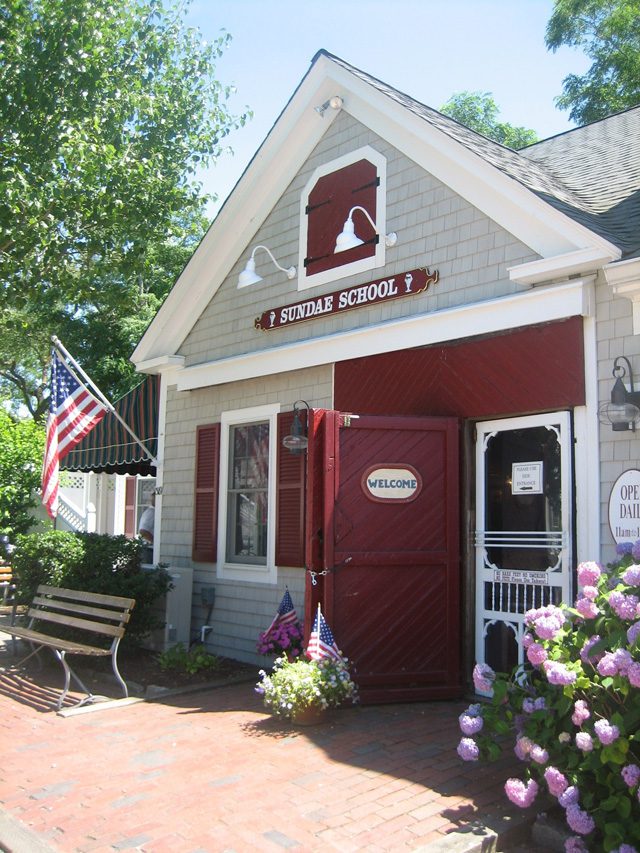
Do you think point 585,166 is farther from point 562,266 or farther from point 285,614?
point 285,614

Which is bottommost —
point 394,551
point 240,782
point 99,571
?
point 240,782

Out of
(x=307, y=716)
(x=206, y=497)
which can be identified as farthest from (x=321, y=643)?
(x=206, y=497)

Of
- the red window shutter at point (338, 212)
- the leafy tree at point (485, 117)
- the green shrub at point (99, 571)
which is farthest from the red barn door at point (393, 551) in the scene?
the leafy tree at point (485, 117)

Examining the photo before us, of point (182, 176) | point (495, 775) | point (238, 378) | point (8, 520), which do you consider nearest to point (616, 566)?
point (495, 775)

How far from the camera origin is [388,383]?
25.4 feet

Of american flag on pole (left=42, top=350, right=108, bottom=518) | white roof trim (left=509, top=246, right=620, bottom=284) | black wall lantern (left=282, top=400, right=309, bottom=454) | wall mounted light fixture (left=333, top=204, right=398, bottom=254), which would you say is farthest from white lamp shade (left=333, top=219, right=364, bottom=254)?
american flag on pole (left=42, top=350, right=108, bottom=518)

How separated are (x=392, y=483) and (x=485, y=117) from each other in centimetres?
2212

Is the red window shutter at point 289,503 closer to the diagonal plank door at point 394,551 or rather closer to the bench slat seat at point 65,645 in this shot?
the diagonal plank door at point 394,551

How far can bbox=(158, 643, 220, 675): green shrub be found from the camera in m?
8.30

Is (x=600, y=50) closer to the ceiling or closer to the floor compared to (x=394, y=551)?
closer to the ceiling

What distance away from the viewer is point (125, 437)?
11031mm

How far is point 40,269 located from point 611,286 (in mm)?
9830

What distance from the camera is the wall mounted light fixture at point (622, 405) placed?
5.64 m

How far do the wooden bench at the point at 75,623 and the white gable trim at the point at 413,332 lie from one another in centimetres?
292
